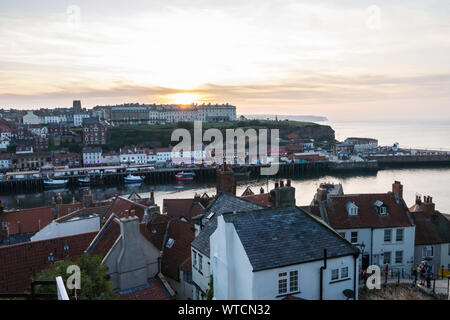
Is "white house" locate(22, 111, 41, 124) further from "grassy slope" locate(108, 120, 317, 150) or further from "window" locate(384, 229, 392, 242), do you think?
"window" locate(384, 229, 392, 242)

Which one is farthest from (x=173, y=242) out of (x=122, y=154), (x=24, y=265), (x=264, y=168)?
(x=122, y=154)

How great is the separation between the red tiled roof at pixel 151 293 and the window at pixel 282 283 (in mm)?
5684

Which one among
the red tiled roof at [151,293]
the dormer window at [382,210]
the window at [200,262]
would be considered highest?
the dormer window at [382,210]

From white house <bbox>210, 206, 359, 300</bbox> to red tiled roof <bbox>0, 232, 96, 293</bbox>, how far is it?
8.15 meters

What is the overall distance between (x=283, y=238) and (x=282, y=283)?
4.14 ft

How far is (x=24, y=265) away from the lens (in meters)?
14.8

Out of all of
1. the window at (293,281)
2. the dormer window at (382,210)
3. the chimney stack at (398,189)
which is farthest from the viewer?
the chimney stack at (398,189)

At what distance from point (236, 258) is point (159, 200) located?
5097 cm

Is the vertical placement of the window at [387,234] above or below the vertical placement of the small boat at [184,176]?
above

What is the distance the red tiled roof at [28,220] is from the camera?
82.3 feet

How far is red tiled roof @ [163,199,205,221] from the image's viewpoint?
29188 millimetres

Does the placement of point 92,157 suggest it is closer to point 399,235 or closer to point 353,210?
point 353,210

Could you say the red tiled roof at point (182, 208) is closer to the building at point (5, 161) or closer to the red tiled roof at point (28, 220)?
the red tiled roof at point (28, 220)

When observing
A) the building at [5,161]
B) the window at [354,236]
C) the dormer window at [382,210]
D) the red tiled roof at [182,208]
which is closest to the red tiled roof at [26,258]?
the red tiled roof at [182,208]
